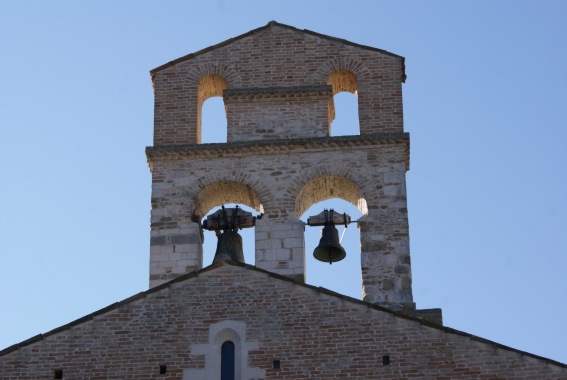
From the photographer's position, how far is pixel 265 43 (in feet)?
85.0

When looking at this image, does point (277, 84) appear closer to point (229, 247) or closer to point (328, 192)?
point (328, 192)

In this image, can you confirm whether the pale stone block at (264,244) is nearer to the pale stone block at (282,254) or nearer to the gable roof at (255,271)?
the pale stone block at (282,254)

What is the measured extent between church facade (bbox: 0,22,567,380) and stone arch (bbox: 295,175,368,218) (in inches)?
0.9

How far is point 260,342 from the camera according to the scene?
20.3 metres

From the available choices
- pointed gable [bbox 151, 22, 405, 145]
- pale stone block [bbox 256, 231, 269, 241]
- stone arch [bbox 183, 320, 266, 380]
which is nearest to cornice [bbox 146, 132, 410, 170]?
pointed gable [bbox 151, 22, 405, 145]

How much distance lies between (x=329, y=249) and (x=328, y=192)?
3.24 feet

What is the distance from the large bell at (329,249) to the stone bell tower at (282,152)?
17.5 inches

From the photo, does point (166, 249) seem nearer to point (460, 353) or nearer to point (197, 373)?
point (197, 373)

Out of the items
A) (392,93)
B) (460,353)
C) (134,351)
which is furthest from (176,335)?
(392,93)

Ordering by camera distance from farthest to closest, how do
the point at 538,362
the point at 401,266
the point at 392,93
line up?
the point at 392,93 → the point at 401,266 → the point at 538,362

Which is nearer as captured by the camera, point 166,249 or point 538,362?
point 538,362

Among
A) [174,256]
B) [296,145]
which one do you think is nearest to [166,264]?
[174,256]

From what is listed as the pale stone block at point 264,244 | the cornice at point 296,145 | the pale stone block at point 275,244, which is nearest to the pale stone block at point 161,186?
the cornice at point 296,145

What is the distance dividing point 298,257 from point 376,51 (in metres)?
4.02
